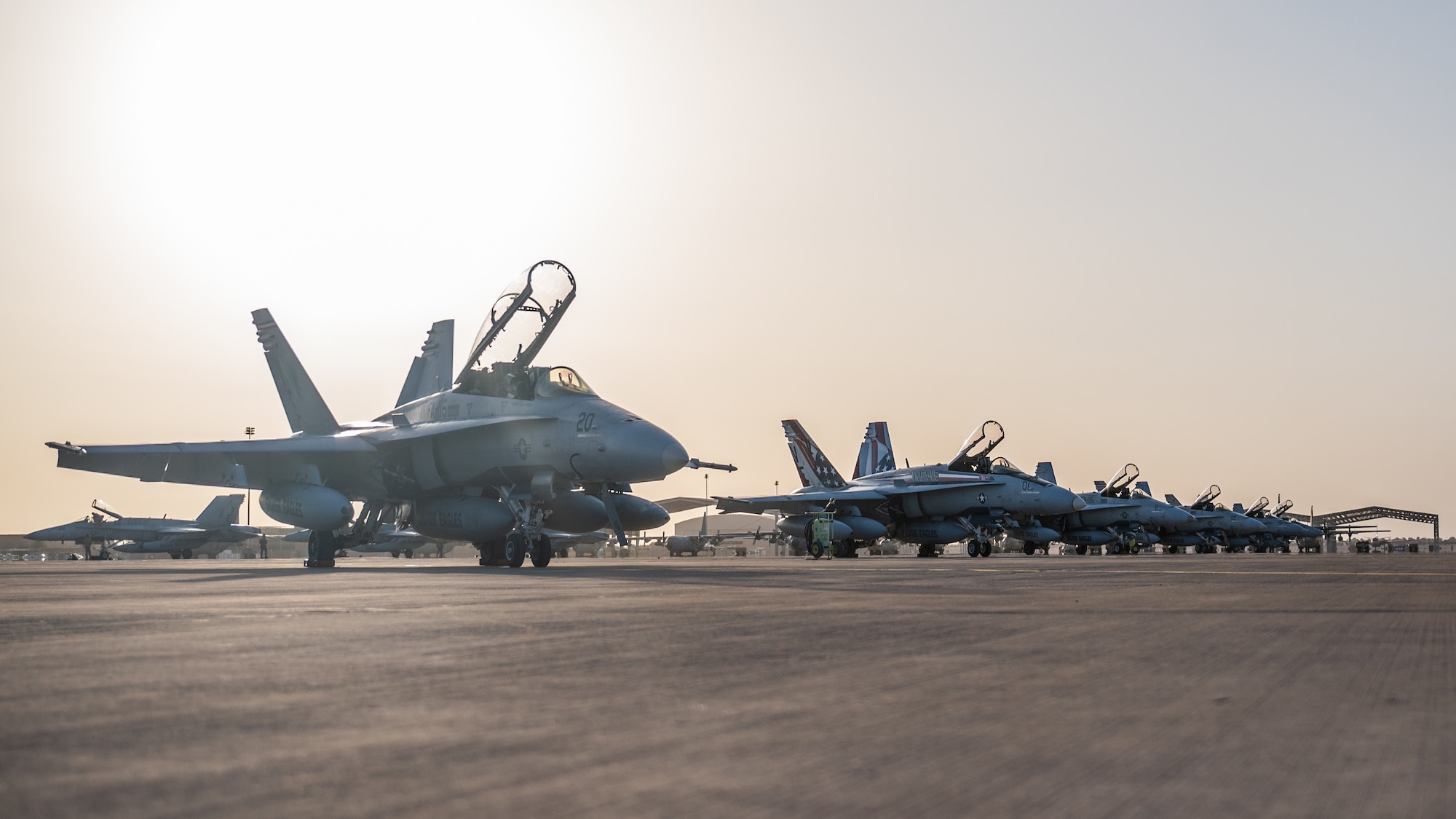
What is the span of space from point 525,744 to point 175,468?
81.8 ft

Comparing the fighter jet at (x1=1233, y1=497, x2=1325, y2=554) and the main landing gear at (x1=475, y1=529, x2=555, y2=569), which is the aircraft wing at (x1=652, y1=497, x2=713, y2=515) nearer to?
A: the main landing gear at (x1=475, y1=529, x2=555, y2=569)

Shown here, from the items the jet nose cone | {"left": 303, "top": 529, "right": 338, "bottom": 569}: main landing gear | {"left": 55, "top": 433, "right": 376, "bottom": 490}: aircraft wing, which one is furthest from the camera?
{"left": 303, "top": 529, "right": 338, "bottom": 569}: main landing gear

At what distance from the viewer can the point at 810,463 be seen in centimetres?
5191

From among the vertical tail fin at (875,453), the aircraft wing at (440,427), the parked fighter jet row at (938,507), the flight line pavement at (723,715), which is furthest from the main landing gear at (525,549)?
the vertical tail fin at (875,453)

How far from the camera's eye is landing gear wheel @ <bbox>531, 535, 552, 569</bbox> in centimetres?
2364

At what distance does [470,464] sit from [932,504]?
25.2m

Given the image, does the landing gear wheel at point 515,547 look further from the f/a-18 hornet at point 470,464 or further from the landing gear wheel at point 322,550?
the landing gear wheel at point 322,550

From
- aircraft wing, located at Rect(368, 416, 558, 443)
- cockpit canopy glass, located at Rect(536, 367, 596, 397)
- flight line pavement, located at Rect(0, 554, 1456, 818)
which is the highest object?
cockpit canopy glass, located at Rect(536, 367, 596, 397)

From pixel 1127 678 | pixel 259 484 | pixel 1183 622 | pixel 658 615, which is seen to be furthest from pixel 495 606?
pixel 259 484

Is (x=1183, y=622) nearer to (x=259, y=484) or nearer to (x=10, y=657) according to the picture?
(x=10, y=657)

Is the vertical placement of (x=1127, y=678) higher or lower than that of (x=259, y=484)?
lower

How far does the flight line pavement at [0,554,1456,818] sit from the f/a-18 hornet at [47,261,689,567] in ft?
46.2

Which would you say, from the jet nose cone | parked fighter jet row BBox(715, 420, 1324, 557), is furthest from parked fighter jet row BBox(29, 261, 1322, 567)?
parked fighter jet row BBox(715, 420, 1324, 557)

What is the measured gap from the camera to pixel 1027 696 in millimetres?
4406
